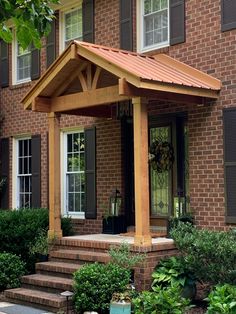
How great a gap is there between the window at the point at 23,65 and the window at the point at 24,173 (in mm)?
1577

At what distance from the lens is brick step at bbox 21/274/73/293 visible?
8690 millimetres

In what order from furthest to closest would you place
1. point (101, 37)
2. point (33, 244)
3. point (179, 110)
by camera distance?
point (101, 37) → point (33, 244) → point (179, 110)

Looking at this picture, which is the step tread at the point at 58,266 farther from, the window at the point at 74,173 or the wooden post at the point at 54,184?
the window at the point at 74,173

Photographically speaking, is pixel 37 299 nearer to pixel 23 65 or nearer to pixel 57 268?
pixel 57 268

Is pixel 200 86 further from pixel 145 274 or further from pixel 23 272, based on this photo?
pixel 23 272

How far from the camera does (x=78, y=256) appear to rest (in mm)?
9281

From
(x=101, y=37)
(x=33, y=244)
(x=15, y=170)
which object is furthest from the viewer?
(x=15, y=170)

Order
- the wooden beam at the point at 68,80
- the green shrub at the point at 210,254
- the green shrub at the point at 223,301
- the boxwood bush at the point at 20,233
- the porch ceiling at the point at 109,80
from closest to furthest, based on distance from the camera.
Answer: the green shrub at the point at 223,301 < the green shrub at the point at 210,254 < the porch ceiling at the point at 109,80 < the wooden beam at the point at 68,80 < the boxwood bush at the point at 20,233

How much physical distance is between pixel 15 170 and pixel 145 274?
677cm

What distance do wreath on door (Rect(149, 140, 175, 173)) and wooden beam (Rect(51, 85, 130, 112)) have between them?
5.58 ft

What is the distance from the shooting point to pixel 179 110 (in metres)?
9.99

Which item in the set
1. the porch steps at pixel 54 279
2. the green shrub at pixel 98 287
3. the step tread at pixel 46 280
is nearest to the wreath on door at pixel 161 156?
the porch steps at pixel 54 279

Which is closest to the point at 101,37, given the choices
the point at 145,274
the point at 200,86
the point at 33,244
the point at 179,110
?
the point at 179,110

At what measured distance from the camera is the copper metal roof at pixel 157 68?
8.41m
